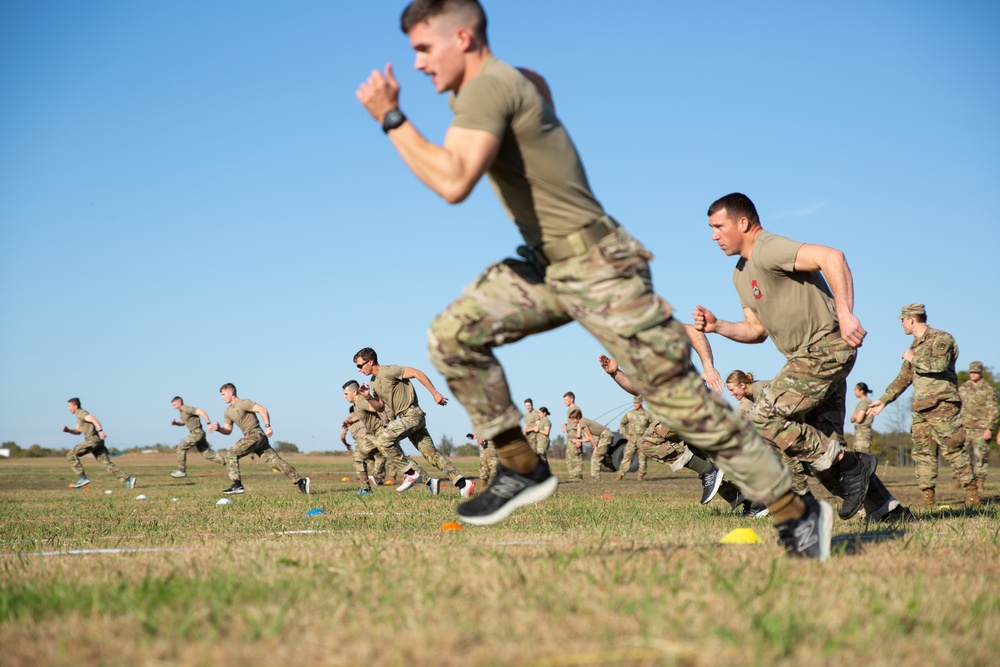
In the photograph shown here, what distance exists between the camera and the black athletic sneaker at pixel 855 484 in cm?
670

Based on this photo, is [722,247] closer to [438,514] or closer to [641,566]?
[641,566]

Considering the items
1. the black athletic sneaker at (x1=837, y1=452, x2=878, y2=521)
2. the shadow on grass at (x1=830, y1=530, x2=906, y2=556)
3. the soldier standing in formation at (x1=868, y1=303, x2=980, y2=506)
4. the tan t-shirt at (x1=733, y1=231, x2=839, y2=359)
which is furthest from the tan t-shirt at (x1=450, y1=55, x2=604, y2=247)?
the soldier standing in formation at (x1=868, y1=303, x2=980, y2=506)

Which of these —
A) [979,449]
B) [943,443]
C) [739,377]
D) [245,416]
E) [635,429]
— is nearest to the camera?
[943,443]

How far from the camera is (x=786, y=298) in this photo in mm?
6457

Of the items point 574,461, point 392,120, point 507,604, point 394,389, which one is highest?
point 392,120

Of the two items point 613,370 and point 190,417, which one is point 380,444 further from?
point 190,417

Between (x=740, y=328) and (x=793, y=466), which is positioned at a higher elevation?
(x=740, y=328)

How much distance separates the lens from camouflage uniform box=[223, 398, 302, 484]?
18.1 m

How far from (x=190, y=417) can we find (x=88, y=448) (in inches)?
117

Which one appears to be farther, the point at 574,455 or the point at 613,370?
the point at 574,455

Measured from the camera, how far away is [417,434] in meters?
15.8

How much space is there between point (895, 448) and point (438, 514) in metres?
57.8

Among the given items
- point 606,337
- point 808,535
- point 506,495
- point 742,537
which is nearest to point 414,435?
point 742,537

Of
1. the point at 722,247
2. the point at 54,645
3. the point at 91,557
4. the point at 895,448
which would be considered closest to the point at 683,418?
the point at 54,645
